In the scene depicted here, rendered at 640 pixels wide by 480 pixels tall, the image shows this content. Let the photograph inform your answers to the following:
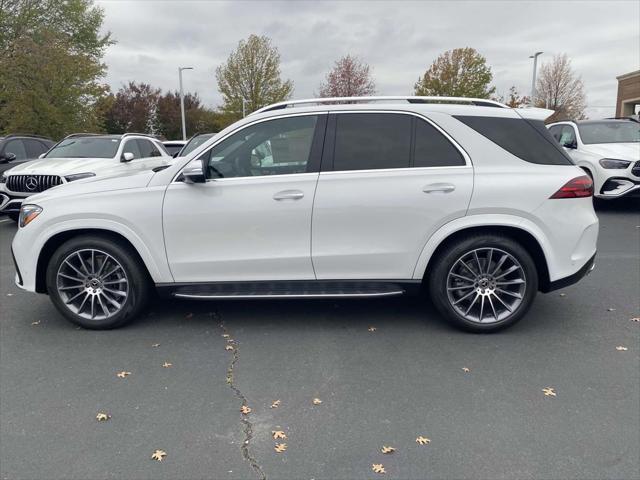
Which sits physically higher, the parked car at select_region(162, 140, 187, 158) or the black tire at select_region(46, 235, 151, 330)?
the parked car at select_region(162, 140, 187, 158)

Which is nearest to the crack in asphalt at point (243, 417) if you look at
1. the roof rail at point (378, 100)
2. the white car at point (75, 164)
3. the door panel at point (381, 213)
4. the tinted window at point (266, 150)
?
the door panel at point (381, 213)

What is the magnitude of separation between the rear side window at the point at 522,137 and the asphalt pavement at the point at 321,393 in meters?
1.46

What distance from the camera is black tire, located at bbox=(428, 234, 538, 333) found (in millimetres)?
4113

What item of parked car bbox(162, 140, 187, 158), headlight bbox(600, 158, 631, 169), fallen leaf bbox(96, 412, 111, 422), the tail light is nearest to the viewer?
fallen leaf bbox(96, 412, 111, 422)

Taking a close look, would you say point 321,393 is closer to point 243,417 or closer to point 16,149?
point 243,417

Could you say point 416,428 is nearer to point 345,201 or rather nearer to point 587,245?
point 345,201

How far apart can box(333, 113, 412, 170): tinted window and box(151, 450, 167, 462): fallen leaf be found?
2457 millimetres

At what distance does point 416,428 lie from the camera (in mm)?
2920

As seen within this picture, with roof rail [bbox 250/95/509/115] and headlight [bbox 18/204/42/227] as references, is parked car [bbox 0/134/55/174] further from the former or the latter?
roof rail [bbox 250/95/509/115]

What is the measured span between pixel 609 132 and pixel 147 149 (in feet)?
34.1

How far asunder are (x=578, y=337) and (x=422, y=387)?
168cm

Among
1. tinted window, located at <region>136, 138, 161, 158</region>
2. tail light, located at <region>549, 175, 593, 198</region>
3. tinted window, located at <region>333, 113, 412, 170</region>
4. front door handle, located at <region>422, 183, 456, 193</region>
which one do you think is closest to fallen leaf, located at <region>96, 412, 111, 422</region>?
tinted window, located at <region>333, 113, 412, 170</region>

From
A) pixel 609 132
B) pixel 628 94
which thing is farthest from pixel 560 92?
pixel 609 132

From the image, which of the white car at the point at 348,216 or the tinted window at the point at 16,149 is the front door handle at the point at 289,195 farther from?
the tinted window at the point at 16,149
